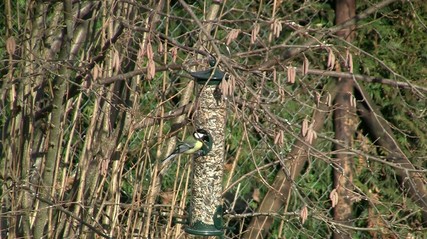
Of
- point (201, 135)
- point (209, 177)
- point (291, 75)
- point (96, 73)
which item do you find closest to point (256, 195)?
point (209, 177)

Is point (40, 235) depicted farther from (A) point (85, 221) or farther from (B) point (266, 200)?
(B) point (266, 200)

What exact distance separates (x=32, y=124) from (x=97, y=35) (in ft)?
1.68

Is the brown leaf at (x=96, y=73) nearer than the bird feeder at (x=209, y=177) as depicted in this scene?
Yes

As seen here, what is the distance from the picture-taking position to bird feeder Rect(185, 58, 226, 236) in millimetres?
3533

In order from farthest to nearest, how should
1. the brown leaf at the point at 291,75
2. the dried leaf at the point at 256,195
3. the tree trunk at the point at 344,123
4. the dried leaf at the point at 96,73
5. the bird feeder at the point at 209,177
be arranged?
the dried leaf at the point at 256,195
the tree trunk at the point at 344,123
the bird feeder at the point at 209,177
the dried leaf at the point at 96,73
the brown leaf at the point at 291,75

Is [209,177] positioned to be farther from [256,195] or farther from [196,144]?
[256,195]

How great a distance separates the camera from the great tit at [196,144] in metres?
3.43

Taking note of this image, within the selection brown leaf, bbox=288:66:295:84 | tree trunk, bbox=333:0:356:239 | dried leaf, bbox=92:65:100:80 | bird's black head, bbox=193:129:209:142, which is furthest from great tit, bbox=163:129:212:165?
tree trunk, bbox=333:0:356:239

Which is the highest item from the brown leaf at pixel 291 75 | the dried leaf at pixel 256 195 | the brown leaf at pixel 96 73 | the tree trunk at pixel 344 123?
the brown leaf at pixel 291 75

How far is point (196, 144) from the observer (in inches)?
136

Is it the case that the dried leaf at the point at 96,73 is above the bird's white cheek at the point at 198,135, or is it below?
above

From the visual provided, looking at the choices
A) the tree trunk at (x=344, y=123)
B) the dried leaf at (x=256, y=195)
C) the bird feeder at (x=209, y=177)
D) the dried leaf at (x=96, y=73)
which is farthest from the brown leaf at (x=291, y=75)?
the dried leaf at (x=256, y=195)

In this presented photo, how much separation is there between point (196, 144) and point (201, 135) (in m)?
0.06

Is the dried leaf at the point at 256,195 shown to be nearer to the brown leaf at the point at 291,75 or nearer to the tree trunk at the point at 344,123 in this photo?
the tree trunk at the point at 344,123
